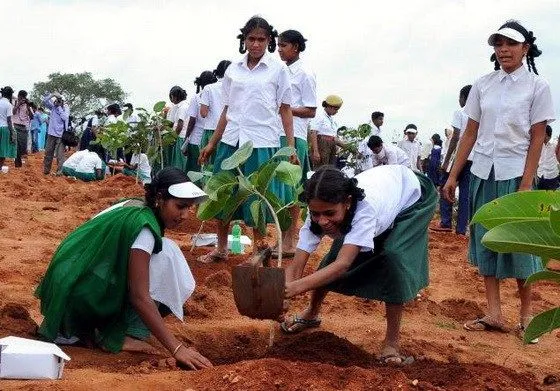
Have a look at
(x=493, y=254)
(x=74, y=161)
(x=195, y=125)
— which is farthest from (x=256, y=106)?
(x=74, y=161)

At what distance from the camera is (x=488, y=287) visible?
4488 millimetres

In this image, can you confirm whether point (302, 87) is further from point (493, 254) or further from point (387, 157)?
point (387, 157)

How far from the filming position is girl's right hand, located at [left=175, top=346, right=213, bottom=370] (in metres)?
3.23

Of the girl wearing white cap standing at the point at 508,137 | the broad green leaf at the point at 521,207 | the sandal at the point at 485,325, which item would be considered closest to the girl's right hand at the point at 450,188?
the girl wearing white cap standing at the point at 508,137

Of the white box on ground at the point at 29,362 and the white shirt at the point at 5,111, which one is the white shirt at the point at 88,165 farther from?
the white box on ground at the point at 29,362

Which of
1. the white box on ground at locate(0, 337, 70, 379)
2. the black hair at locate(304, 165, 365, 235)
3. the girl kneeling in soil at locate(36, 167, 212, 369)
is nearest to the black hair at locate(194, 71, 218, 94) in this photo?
the girl kneeling in soil at locate(36, 167, 212, 369)

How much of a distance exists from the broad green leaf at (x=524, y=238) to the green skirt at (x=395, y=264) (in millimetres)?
1363

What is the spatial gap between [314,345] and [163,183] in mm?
952

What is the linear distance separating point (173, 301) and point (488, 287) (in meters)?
Result: 1.75

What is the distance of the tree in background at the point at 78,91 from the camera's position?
36.7m

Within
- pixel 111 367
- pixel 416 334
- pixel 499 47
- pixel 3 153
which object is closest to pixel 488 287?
pixel 416 334

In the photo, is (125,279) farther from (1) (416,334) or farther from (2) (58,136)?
(2) (58,136)

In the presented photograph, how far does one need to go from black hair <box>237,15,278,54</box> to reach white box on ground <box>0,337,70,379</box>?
8.83ft

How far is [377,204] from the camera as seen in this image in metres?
3.40
